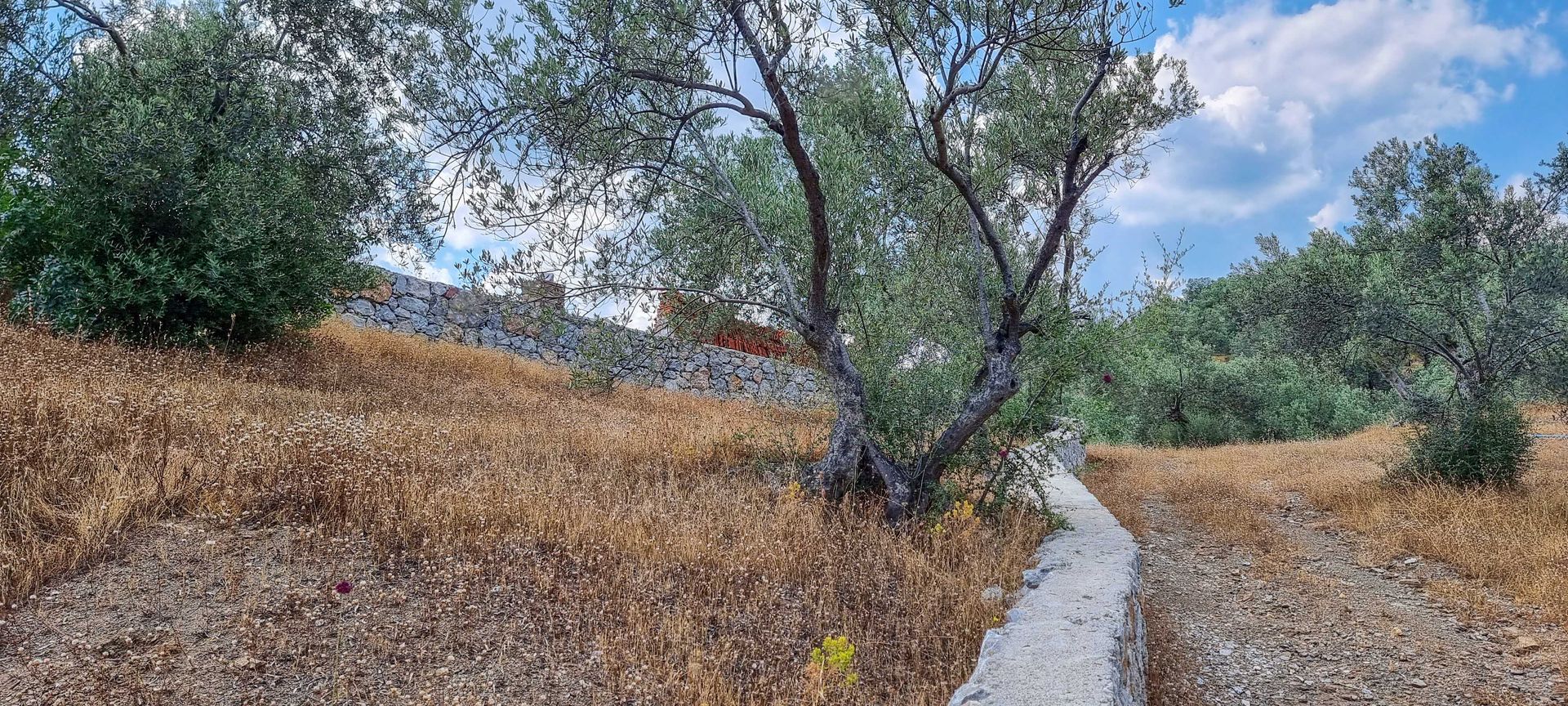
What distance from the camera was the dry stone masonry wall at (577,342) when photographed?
A: 6.81 metres

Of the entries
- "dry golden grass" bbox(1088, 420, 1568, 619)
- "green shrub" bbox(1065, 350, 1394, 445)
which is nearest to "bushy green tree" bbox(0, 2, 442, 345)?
"dry golden grass" bbox(1088, 420, 1568, 619)

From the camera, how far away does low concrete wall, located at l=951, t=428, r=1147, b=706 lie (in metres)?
3.11

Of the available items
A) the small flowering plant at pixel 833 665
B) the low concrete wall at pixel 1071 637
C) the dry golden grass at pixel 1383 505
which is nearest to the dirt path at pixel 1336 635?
the dry golden grass at pixel 1383 505

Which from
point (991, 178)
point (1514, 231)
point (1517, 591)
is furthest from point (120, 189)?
point (1514, 231)

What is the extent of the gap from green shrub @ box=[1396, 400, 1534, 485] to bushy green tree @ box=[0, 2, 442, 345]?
12.5 meters

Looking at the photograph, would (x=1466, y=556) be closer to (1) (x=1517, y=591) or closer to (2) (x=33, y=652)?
(1) (x=1517, y=591)

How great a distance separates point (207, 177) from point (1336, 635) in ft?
40.9

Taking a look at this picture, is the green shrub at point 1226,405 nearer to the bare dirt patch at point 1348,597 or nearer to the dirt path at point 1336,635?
the bare dirt patch at point 1348,597

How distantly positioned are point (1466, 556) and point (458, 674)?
8.55 m

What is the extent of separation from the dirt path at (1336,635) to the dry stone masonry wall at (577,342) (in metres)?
4.31

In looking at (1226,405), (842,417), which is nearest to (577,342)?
(842,417)

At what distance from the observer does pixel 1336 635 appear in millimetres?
5395

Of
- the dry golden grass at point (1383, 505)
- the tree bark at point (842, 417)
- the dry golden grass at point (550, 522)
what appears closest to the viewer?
the dry golden grass at point (550, 522)

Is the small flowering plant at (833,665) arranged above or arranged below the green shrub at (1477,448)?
below
